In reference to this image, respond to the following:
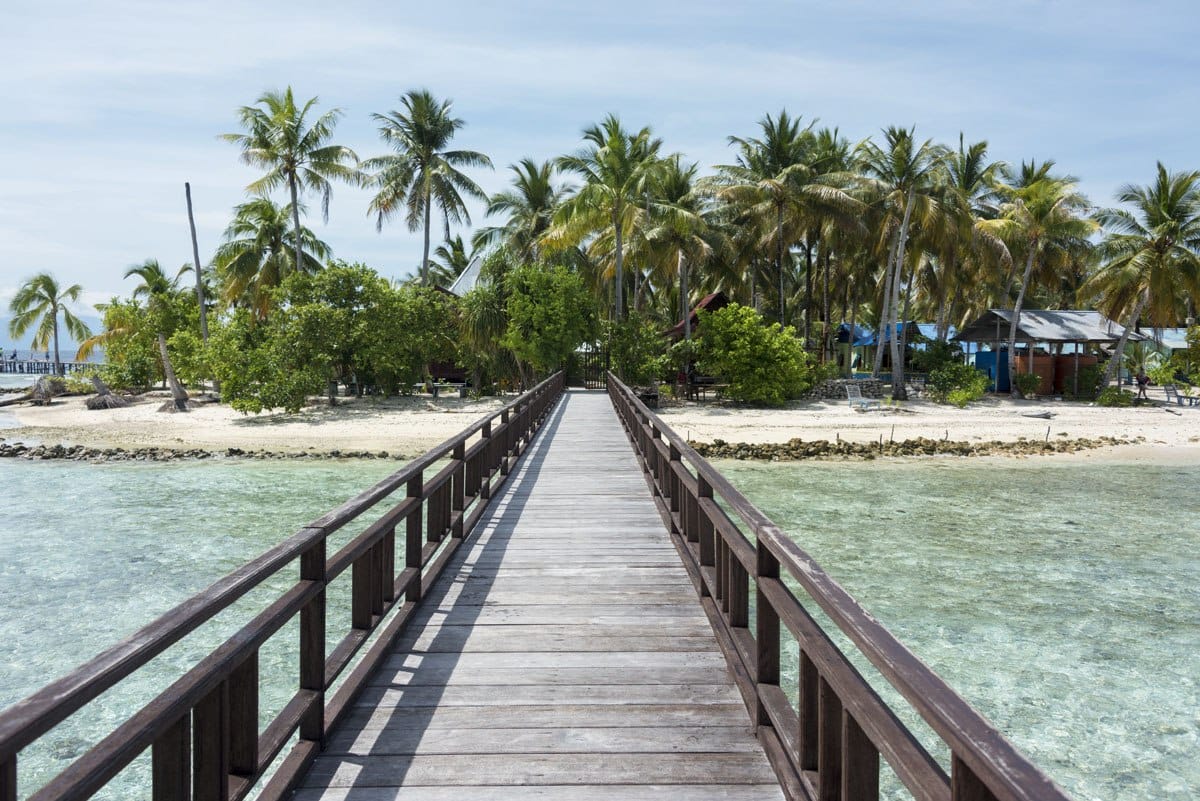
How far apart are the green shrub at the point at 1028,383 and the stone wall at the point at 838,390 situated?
5945 mm

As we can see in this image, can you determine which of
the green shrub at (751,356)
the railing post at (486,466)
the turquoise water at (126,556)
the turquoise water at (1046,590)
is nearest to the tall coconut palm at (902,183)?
the green shrub at (751,356)

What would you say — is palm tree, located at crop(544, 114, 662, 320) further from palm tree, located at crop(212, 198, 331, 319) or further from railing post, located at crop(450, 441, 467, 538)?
railing post, located at crop(450, 441, 467, 538)

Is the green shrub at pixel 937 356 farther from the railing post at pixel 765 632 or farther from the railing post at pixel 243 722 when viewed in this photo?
the railing post at pixel 243 722

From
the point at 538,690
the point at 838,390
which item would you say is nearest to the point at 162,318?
the point at 838,390

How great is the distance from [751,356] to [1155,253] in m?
17.3

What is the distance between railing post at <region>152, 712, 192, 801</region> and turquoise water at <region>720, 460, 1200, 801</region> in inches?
240

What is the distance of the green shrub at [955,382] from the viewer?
33.1m

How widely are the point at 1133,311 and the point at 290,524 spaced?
34190mm

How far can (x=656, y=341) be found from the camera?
31703mm

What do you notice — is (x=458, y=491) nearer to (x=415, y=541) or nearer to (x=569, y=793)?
(x=415, y=541)

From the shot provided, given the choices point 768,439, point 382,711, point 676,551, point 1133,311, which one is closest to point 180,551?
point 676,551

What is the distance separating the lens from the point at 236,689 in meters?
2.66

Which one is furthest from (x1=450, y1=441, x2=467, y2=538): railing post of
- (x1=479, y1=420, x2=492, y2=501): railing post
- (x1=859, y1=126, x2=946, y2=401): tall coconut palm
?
(x1=859, y1=126, x2=946, y2=401): tall coconut palm

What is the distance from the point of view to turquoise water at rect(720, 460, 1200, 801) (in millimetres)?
6766
